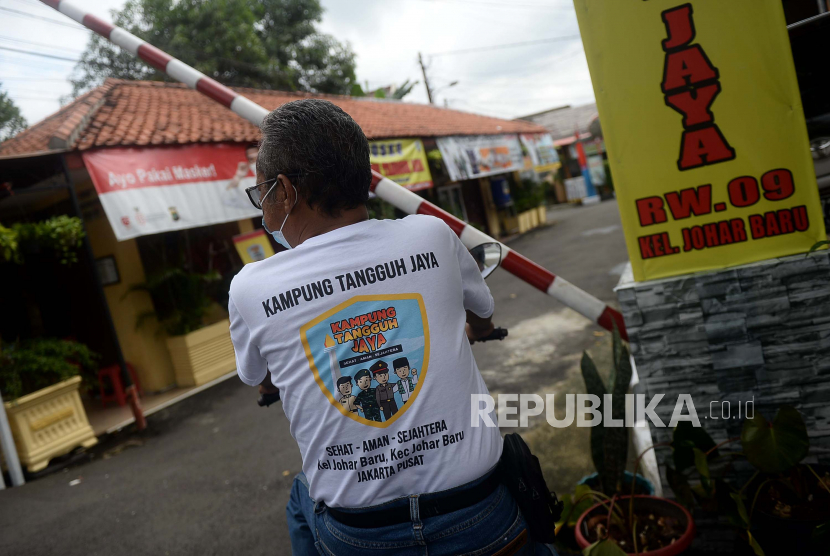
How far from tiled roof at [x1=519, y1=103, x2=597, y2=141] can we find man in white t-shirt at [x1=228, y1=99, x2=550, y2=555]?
2995cm

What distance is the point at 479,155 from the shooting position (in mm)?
15938

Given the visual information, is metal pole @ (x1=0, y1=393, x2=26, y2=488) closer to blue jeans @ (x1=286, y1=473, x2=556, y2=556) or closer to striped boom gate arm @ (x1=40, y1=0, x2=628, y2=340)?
striped boom gate arm @ (x1=40, y1=0, x2=628, y2=340)

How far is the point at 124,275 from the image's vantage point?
841 cm

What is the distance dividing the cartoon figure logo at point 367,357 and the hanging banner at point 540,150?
19100mm

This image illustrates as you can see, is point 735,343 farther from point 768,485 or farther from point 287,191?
point 287,191

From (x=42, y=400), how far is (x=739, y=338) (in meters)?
6.46

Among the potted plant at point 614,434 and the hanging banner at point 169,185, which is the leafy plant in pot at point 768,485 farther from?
the hanging banner at point 169,185

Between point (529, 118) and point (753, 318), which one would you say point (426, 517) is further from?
point (529, 118)

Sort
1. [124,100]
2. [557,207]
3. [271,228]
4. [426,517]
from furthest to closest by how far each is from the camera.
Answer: [557,207] < [124,100] < [271,228] < [426,517]

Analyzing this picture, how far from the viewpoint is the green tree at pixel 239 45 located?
17.8 metres

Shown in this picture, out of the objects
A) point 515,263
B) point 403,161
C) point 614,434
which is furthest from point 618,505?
point 403,161

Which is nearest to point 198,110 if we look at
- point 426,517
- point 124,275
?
point 124,275

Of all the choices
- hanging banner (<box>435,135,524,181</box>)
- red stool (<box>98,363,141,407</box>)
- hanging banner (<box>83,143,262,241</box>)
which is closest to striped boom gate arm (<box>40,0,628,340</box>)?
hanging banner (<box>83,143,262,241</box>)

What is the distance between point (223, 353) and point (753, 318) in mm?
7963
